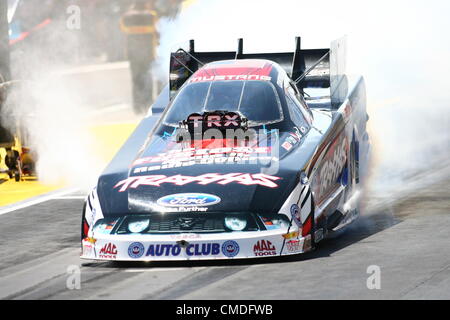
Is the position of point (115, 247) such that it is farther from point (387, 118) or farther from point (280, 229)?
point (387, 118)

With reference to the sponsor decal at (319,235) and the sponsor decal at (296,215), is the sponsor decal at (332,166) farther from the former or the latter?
the sponsor decal at (296,215)

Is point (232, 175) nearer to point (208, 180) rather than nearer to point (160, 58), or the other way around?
point (208, 180)

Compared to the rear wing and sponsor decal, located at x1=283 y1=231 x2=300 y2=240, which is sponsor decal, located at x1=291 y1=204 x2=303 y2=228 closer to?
sponsor decal, located at x1=283 y1=231 x2=300 y2=240

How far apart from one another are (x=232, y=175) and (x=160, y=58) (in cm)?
1232

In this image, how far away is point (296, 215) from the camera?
916 cm

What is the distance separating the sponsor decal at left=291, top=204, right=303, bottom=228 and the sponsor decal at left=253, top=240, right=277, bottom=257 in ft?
0.98

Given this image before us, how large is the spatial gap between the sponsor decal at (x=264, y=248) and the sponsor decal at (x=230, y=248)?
14cm

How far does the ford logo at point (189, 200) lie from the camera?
9070mm

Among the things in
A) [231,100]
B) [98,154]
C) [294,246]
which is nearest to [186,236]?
[294,246]

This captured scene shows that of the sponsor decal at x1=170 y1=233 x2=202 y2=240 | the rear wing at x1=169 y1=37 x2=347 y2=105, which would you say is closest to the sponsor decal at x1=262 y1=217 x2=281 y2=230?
the sponsor decal at x1=170 y1=233 x2=202 y2=240

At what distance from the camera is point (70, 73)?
25.3 meters

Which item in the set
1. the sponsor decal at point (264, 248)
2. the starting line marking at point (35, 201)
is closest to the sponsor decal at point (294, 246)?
the sponsor decal at point (264, 248)

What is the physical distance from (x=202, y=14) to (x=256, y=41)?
1087 mm

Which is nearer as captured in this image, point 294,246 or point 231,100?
point 294,246
